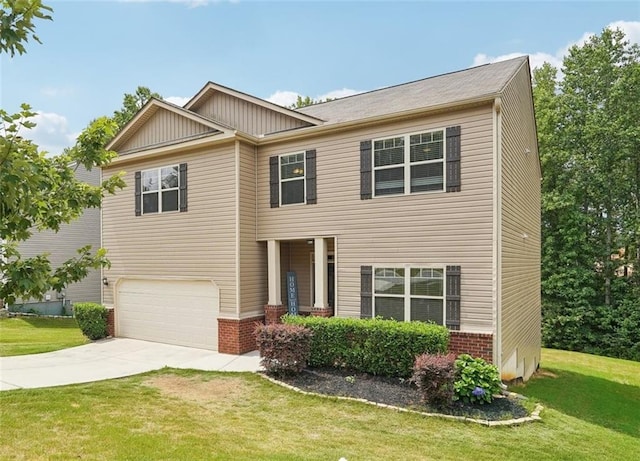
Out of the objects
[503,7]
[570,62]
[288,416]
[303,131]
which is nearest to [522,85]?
[503,7]

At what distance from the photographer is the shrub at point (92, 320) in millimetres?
13047

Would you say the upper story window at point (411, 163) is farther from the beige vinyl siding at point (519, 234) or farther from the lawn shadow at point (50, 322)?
the lawn shadow at point (50, 322)

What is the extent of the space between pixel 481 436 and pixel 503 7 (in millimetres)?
10713

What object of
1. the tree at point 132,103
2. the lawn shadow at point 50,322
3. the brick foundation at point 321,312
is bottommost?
the lawn shadow at point 50,322

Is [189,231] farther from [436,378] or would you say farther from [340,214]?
[436,378]

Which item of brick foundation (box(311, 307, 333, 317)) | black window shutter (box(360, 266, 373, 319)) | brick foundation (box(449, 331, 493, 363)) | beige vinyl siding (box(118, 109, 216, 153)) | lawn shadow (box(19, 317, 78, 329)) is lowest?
lawn shadow (box(19, 317, 78, 329))

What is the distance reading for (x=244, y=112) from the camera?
12.5 meters

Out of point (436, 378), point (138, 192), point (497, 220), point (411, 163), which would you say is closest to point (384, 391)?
point (436, 378)

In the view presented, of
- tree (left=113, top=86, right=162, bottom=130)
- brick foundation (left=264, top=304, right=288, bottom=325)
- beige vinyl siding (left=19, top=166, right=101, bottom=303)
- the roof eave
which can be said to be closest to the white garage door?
brick foundation (left=264, top=304, right=288, bottom=325)

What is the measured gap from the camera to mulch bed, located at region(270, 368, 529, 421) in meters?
6.80

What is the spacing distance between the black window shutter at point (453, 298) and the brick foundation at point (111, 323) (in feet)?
35.0

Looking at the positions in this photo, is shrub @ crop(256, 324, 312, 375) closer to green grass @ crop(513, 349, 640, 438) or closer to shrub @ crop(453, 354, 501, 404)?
shrub @ crop(453, 354, 501, 404)

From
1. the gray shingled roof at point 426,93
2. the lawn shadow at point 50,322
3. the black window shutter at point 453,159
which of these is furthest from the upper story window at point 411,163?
the lawn shadow at point 50,322

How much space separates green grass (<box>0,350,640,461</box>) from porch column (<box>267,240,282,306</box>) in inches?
133
